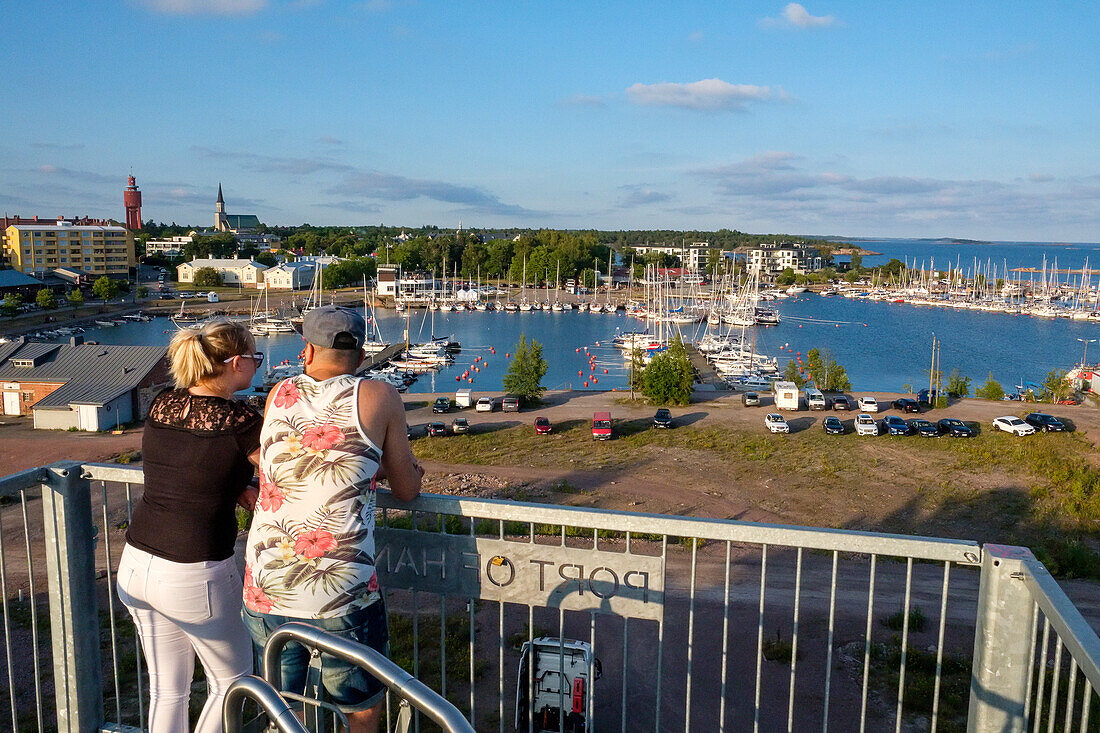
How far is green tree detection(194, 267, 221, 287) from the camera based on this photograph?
93.0m

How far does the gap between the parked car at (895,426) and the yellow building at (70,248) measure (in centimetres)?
8747

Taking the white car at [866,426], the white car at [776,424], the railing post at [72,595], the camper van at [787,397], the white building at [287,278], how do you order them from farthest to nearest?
the white building at [287,278] → the camper van at [787,397] → the white car at [776,424] → the white car at [866,426] → the railing post at [72,595]

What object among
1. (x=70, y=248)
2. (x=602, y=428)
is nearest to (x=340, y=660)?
(x=602, y=428)

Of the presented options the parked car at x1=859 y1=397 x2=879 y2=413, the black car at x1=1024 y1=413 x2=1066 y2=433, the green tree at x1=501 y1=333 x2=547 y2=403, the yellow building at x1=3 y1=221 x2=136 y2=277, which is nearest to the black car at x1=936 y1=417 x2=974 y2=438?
the black car at x1=1024 y1=413 x2=1066 y2=433

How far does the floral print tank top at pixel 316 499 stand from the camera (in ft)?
7.47

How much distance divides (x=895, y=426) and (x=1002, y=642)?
26304mm

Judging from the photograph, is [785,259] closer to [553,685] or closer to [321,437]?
[553,685]

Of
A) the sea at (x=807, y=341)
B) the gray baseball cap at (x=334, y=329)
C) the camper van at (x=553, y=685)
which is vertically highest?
the gray baseball cap at (x=334, y=329)

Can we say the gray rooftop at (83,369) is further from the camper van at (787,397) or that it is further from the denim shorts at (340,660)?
the denim shorts at (340,660)

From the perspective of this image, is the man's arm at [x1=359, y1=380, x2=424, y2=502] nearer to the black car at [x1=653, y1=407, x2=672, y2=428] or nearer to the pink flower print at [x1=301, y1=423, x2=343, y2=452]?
the pink flower print at [x1=301, y1=423, x2=343, y2=452]

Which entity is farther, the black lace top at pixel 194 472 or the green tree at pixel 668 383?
the green tree at pixel 668 383

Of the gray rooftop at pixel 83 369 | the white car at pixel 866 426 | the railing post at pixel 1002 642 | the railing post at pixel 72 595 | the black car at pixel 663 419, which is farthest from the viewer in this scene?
the gray rooftop at pixel 83 369

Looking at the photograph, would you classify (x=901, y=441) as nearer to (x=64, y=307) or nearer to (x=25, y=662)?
(x=25, y=662)

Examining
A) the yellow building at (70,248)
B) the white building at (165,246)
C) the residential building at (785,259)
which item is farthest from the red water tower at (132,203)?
the residential building at (785,259)
